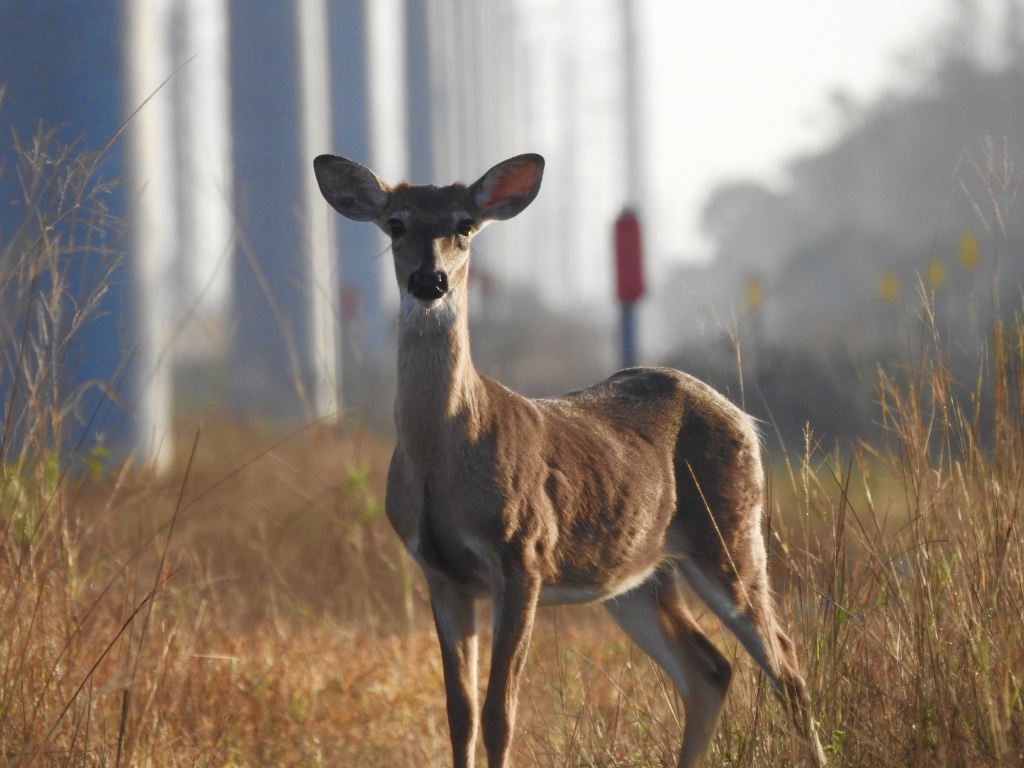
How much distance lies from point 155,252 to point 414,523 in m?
8.16

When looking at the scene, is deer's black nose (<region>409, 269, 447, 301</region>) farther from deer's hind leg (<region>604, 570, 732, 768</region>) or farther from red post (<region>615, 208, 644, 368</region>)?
red post (<region>615, 208, 644, 368</region>)

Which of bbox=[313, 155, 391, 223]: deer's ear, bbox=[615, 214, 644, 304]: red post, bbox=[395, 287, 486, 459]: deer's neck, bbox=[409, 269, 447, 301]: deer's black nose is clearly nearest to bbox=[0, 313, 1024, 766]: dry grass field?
bbox=[395, 287, 486, 459]: deer's neck

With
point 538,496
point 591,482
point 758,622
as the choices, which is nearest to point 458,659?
point 538,496

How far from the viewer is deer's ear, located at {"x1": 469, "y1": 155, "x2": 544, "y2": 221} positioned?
4.91 meters

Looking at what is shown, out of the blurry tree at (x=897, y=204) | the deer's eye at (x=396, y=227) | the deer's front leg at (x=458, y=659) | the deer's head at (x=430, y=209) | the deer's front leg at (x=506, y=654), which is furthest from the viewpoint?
the blurry tree at (x=897, y=204)

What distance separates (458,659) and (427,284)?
1150 mm

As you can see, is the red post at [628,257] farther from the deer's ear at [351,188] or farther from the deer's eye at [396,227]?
the deer's eye at [396,227]

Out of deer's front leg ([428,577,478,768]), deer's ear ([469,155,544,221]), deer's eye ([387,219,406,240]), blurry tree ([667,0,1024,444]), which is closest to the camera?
deer's front leg ([428,577,478,768])

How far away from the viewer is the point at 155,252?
11.7 meters

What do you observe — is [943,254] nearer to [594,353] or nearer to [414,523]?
[594,353]

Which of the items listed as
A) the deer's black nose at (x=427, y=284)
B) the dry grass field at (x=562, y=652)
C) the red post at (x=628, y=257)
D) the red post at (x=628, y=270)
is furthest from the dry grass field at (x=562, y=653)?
the red post at (x=628, y=257)

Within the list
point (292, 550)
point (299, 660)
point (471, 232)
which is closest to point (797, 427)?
point (292, 550)

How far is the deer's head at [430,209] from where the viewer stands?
4.44 metres

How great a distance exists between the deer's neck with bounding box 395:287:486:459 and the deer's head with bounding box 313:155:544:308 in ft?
0.41
